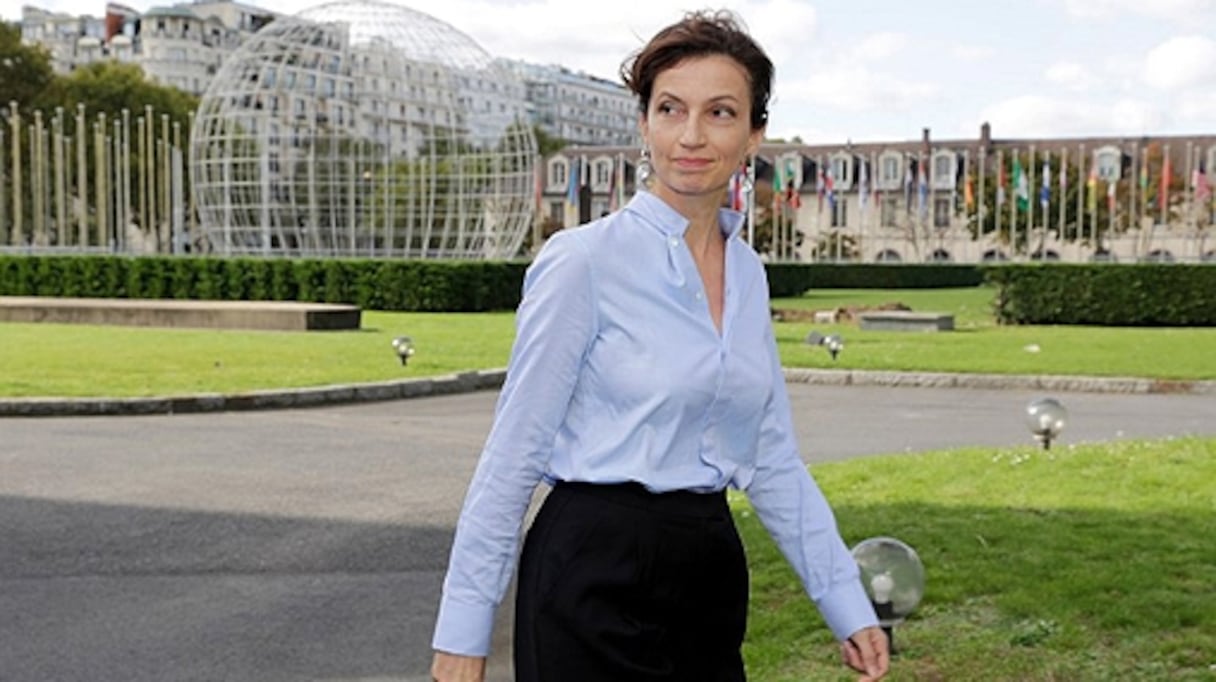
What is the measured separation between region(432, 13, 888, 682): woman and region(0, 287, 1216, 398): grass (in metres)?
12.9

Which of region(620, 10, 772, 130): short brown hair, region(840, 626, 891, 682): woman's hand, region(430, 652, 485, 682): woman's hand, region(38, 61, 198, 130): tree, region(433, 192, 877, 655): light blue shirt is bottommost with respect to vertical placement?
region(840, 626, 891, 682): woman's hand

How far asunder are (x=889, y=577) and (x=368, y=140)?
39.2 m

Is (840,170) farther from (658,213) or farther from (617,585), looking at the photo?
(617,585)

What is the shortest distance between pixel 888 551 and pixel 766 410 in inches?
105

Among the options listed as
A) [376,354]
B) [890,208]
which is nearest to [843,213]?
[890,208]

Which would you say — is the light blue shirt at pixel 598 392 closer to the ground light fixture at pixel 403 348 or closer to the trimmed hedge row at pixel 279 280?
the ground light fixture at pixel 403 348

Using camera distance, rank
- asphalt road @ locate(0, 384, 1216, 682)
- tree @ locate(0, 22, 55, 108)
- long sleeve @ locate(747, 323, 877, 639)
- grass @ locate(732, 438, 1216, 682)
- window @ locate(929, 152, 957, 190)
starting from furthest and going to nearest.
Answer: window @ locate(929, 152, 957, 190) < tree @ locate(0, 22, 55, 108) < asphalt road @ locate(0, 384, 1216, 682) < grass @ locate(732, 438, 1216, 682) < long sleeve @ locate(747, 323, 877, 639)

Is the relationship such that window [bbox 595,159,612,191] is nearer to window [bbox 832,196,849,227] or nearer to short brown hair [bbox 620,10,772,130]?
window [bbox 832,196,849,227]

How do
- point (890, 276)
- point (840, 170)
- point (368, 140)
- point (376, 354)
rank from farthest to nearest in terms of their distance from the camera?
point (840, 170) < point (890, 276) < point (368, 140) < point (376, 354)

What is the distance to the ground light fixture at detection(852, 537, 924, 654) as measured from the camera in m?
5.02

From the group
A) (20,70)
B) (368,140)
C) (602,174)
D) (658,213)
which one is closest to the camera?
(658,213)

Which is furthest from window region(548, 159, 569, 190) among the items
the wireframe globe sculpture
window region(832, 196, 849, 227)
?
the wireframe globe sculpture

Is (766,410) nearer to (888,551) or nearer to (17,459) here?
(888,551)

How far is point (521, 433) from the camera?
2.30 meters
